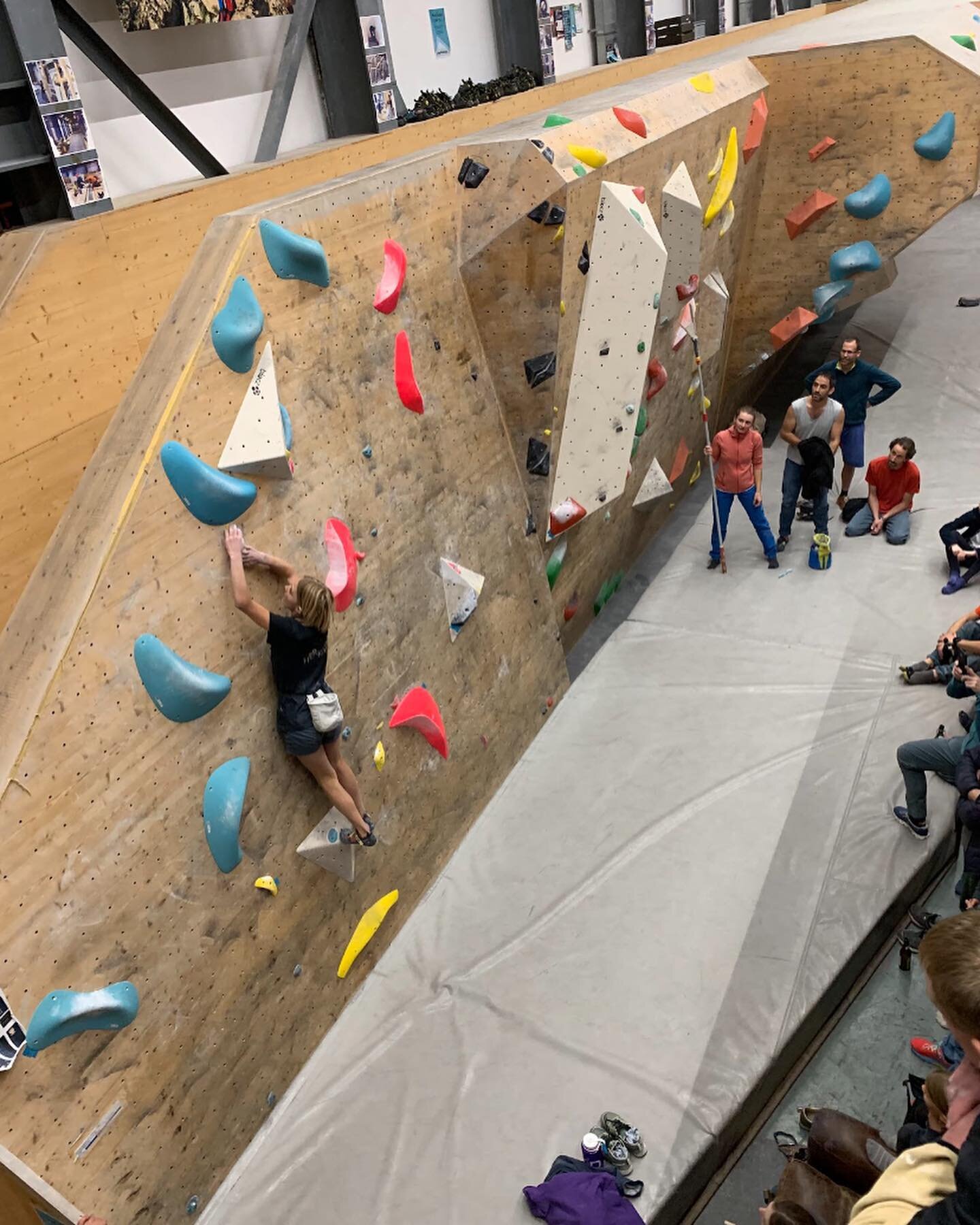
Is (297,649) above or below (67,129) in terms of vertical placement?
below

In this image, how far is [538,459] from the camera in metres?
4.76

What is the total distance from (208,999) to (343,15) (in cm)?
681

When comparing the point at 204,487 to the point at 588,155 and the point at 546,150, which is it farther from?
the point at 588,155

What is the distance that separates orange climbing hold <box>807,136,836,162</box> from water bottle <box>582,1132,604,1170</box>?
6.12m

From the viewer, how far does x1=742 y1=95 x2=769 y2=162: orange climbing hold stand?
248 inches

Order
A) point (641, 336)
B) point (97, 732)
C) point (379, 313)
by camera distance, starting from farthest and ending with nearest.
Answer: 1. point (641, 336)
2. point (379, 313)
3. point (97, 732)

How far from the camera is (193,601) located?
10.1 ft

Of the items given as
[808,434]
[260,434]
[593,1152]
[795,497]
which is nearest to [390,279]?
[260,434]

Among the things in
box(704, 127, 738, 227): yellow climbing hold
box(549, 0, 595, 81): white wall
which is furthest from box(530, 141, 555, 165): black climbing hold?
box(549, 0, 595, 81): white wall

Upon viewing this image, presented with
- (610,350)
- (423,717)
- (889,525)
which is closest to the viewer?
(423,717)

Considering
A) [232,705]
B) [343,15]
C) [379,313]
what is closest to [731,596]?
[379,313]

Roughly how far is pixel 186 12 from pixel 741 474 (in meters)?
4.29

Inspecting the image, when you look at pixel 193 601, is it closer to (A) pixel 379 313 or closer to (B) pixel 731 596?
(A) pixel 379 313

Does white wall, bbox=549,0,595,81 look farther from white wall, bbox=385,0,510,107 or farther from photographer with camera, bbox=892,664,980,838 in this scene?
photographer with camera, bbox=892,664,980,838
